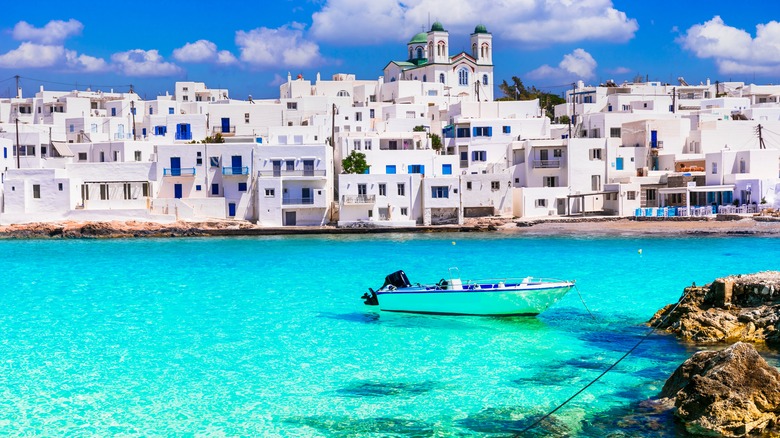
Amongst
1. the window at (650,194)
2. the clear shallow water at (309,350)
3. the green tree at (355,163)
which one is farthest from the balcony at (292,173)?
the window at (650,194)

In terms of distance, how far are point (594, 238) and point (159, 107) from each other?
44.6m

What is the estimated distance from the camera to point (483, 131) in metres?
62.6

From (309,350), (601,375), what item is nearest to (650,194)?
(309,350)

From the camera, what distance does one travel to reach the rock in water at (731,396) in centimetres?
1327

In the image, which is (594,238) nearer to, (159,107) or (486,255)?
(486,255)

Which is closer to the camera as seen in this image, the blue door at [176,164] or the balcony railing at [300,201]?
the balcony railing at [300,201]

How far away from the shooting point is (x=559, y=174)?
57.6 m

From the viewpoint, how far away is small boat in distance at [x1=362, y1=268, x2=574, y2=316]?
75.0 feet

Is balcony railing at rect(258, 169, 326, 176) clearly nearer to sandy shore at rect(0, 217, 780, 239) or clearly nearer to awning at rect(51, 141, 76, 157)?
sandy shore at rect(0, 217, 780, 239)

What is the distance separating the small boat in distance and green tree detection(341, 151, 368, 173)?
102 ft

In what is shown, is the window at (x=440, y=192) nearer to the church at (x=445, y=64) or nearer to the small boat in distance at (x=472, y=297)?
the small boat in distance at (x=472, y=297)

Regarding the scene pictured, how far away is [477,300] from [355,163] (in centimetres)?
3250

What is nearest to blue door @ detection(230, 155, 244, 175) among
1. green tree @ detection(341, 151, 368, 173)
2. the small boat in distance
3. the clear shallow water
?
green tree @ detection(341, 151, 368, 173)

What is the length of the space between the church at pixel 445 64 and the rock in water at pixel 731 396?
262 ft
